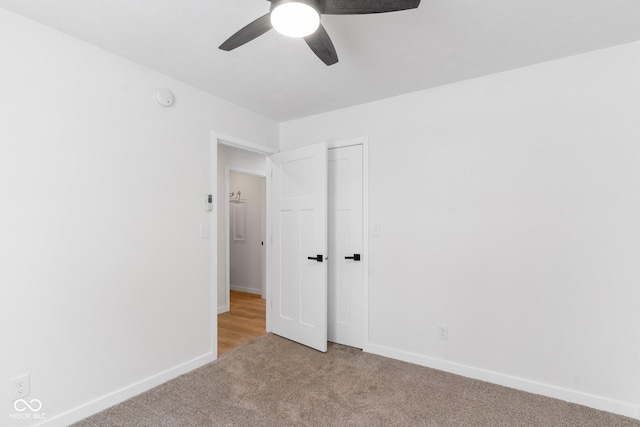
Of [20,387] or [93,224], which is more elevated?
[93,224]

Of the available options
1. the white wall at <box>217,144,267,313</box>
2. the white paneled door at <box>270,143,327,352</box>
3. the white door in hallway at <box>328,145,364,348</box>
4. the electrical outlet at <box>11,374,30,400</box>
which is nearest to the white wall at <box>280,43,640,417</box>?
the white door in hallway at <box>328,145,364,348</box>

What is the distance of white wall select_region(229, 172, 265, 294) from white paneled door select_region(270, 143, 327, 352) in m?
2.02

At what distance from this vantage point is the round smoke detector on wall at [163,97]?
2.44 meters

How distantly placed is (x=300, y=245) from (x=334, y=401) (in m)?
1.50

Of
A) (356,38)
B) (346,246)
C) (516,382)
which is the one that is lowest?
(516,382)

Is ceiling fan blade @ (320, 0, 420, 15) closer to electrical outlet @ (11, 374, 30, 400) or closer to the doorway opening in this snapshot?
electrical outlet @ (11, 374, 30, 400)

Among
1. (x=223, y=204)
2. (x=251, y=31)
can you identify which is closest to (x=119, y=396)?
(x=251, y=31)

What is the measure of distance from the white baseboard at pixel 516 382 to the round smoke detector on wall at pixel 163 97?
2829mm

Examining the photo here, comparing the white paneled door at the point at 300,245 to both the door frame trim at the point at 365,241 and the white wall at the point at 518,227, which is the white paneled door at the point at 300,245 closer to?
the door frame trim at the point at 365,241

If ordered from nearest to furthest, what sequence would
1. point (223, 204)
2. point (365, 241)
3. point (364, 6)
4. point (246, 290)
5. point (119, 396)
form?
point (364, 6), point (119, 396), point (365, 241), point (223, 204), point (246, 290)

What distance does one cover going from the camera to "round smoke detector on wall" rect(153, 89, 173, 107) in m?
2.44

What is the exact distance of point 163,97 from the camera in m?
2.46

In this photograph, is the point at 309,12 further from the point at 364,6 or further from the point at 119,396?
the point at 119,396

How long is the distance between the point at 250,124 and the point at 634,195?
126 inches
